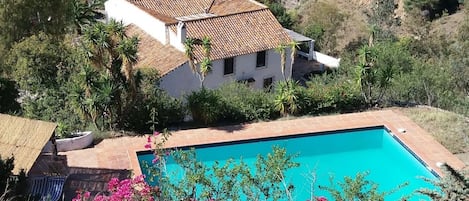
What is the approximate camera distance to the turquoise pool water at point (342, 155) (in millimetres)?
23344

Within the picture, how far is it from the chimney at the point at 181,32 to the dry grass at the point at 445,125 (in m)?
11.3

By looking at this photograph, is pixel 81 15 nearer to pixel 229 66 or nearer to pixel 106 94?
pixel 229 66

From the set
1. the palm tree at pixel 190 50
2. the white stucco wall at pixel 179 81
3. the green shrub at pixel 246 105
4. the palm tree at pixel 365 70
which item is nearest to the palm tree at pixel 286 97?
the green shrub at pixel 246 105

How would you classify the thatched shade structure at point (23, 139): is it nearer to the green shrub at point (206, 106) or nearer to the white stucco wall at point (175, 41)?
the green shrub at point (206, 106)

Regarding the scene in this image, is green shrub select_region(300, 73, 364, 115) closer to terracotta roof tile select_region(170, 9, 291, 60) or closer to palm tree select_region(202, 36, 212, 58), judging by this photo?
palm tree select_region(202, 36, 212, 58)

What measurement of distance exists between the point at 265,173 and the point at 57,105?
13.1m

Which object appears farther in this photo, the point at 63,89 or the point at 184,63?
the point at 184,63

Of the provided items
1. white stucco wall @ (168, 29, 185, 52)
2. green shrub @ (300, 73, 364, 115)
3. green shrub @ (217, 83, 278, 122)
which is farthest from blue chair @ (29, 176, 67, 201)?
white stucco wall @ (168, 29, 185, 52)

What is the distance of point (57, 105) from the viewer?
84.3 feet

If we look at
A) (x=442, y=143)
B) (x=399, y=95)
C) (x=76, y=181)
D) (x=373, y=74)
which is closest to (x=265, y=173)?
(x=76, y=181)

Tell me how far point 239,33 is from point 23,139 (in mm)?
17445

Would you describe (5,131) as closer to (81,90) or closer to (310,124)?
(81,90)

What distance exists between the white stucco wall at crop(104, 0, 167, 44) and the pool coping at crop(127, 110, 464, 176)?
9.91 m

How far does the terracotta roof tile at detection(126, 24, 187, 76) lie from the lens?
32.0m
